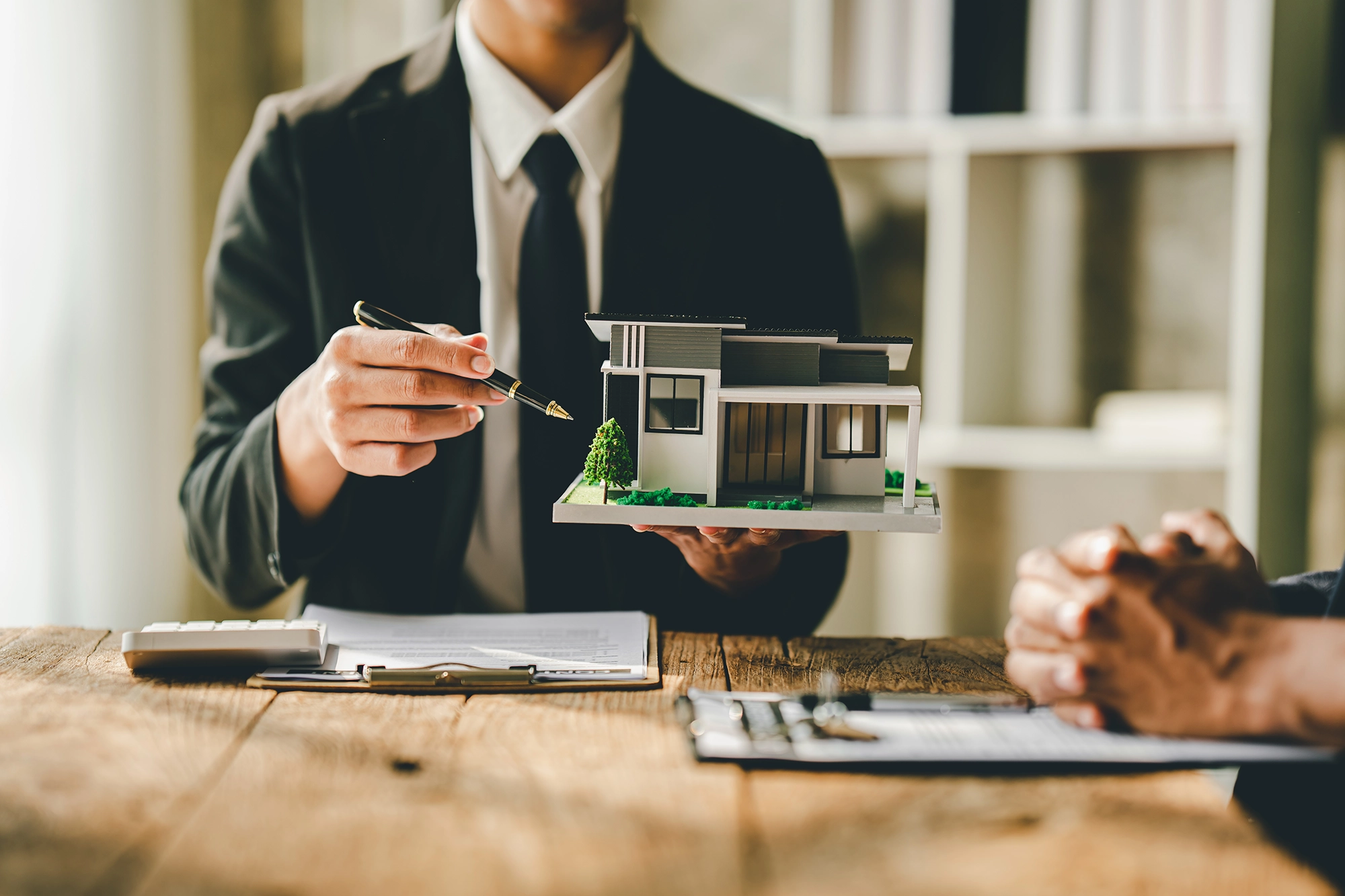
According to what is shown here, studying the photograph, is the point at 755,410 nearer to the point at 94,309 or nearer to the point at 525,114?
the point at 525,114

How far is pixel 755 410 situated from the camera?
981mm

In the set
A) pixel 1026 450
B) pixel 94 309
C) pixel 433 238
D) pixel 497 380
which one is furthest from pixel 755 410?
pixel 94 309

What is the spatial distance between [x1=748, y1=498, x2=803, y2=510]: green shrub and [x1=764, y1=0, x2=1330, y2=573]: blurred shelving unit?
4.18 feet

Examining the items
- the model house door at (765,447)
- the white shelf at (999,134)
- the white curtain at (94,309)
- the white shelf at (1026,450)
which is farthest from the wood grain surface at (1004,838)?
the white curtain at (94,309)

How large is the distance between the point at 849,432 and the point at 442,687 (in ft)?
1.67

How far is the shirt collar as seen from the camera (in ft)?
4.25

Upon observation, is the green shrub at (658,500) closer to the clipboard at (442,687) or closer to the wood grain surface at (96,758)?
the clipboard at (442,687)

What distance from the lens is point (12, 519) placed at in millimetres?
1704

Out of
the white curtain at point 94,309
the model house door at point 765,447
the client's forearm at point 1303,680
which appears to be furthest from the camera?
the white curtain at point 94,309

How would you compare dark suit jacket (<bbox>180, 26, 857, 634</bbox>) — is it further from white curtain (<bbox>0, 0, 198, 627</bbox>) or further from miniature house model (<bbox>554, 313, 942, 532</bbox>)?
white curtain (<bbox>0, 0, 198, 627</bbox>)

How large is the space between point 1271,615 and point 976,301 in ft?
5.12

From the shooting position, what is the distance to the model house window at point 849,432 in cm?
99

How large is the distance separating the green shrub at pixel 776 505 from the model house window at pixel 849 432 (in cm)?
12

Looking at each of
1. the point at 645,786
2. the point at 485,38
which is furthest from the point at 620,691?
the point at 485,38
